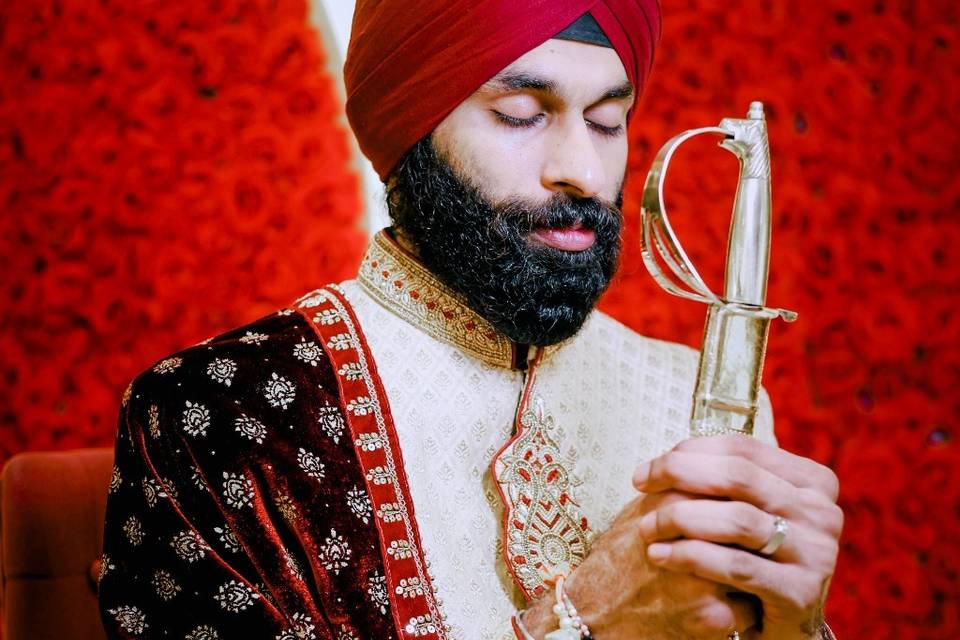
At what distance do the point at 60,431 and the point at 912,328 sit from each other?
160cm

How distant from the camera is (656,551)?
30.0 inches

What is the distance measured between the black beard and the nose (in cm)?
2

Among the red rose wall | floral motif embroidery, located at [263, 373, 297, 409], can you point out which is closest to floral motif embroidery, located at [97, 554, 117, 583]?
floral motif embroidery, located at [263, 373, 297, 409]

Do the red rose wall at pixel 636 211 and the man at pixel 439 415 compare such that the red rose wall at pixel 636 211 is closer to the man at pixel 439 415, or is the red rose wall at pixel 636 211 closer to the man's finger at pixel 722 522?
Result: the man at pixel 439 415

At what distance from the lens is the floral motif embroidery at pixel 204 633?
0.90 meters

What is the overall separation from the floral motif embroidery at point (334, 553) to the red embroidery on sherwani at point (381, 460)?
37 mm

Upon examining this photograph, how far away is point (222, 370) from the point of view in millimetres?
1017

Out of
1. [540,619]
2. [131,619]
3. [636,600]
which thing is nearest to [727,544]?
[636,600]

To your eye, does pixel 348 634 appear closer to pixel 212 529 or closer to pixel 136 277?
pixel 212 529

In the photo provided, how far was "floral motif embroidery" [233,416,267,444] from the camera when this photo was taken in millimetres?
979

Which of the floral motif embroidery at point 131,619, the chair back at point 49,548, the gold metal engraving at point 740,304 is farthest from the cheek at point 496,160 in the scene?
the chair back at point 49,548

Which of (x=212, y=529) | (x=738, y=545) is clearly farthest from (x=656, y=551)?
(x=212, y=529)

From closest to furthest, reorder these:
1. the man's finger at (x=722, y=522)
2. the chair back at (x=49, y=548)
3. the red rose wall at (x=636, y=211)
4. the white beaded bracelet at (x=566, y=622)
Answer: the man's finger at (x=722, y=522), the white beaded bracelet at (x=566, y=622), the chair back at (x=49, y=548), the red rose wall at (x=636, y=211)

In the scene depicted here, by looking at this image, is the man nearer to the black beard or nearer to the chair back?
the black beard
